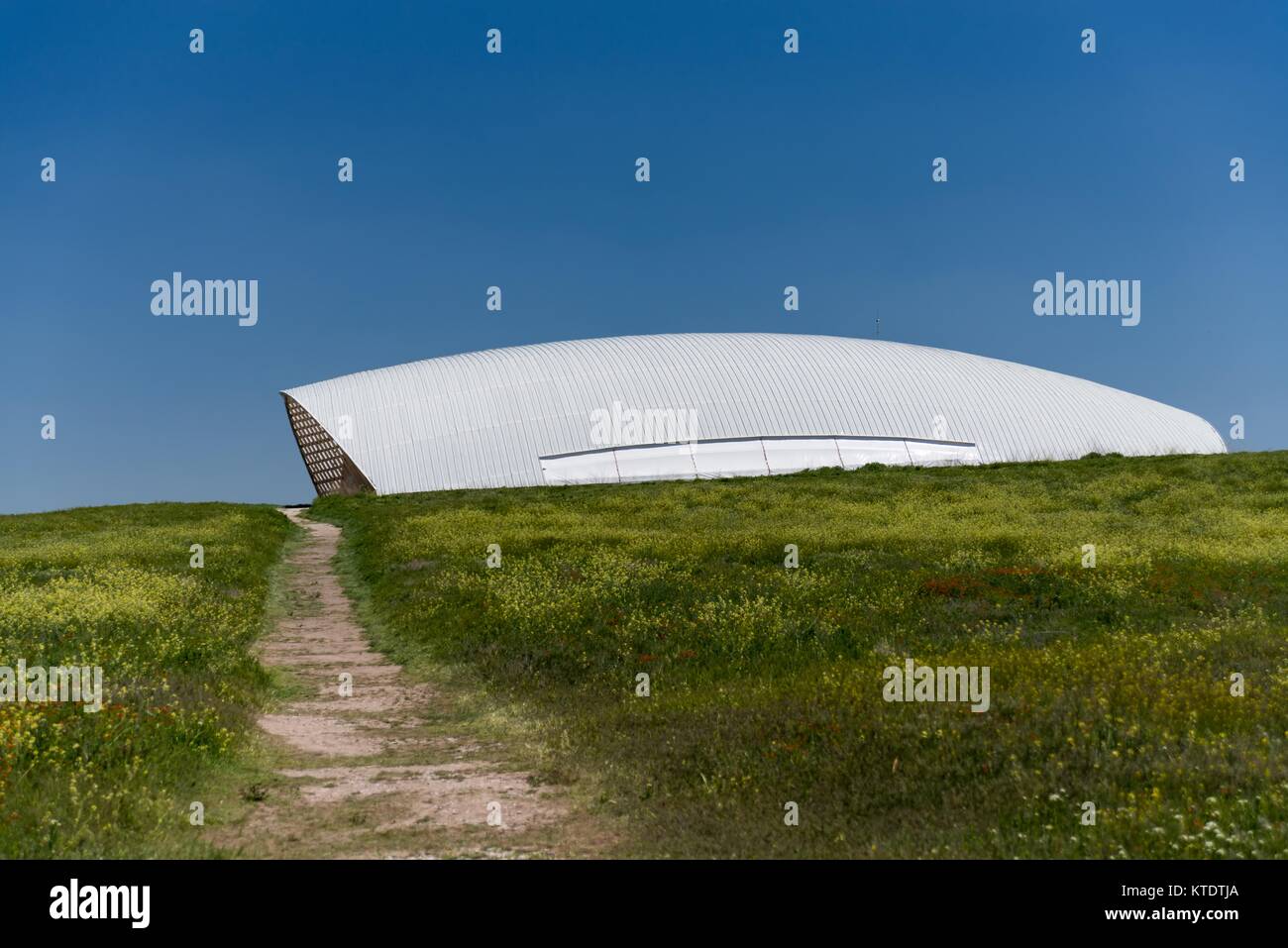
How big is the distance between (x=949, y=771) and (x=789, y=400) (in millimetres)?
63184

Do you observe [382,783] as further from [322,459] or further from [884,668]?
[322,459]

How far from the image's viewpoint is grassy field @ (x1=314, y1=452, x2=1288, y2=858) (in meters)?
8.98

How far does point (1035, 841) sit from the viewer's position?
27.0 ft

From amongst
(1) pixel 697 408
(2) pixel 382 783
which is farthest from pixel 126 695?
(1) pixel 697 408

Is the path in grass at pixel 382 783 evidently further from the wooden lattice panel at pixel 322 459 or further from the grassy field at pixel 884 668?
the wooden lattice panel at pixel 322 459

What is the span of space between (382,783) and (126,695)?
12.4 ft

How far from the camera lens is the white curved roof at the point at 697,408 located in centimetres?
6862

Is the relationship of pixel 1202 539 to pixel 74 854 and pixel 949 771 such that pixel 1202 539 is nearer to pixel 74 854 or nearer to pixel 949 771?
pixel 949 771

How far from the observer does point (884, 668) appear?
14.0 metres

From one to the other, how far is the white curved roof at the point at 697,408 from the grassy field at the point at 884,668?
109ft

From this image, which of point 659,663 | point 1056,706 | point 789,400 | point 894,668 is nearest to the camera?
point 1056,706

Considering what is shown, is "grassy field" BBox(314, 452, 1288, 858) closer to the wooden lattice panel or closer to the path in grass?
the path in grass
